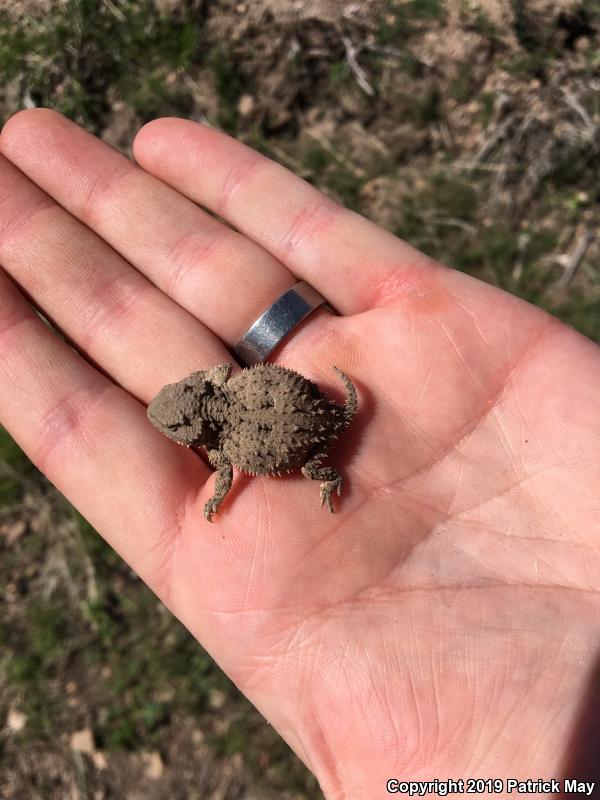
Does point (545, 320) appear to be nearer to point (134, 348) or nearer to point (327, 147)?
point (134, 348)

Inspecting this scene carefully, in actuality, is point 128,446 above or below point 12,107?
below

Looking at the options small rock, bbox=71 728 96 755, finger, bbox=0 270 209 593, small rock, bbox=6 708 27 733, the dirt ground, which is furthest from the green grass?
small rock, bbox=71 728 96 755

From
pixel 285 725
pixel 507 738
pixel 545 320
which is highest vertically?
pixel 545 320

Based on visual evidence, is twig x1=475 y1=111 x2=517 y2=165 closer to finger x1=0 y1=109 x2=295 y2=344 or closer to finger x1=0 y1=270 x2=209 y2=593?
finger x1=0 y1=109 x2=295 y2=344

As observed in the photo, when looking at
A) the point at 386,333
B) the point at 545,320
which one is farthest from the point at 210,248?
the point at 545,320

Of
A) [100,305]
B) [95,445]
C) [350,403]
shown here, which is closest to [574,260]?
[350,403]

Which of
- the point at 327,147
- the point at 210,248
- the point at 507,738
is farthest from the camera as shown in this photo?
the point at 327,147
